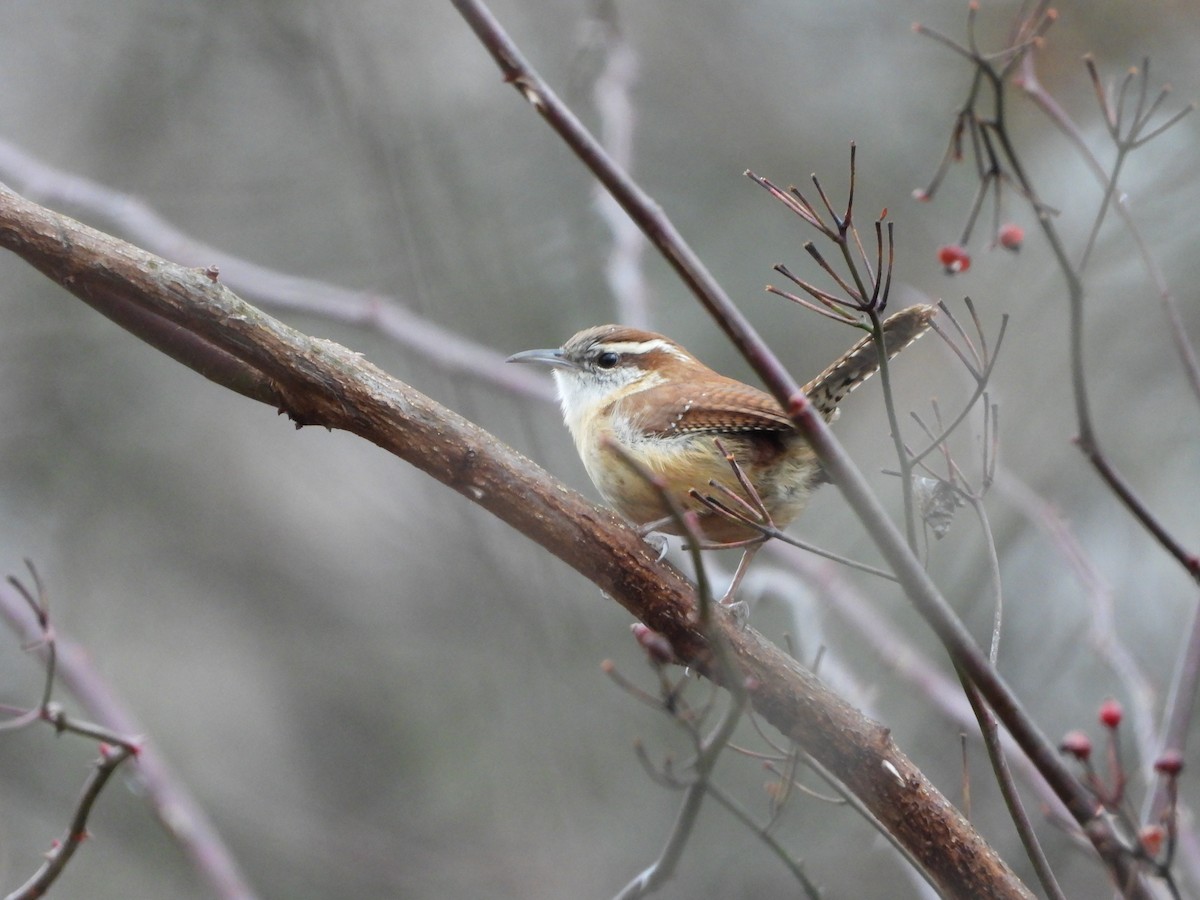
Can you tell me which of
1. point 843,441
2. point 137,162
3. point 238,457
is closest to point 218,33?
point 137,162

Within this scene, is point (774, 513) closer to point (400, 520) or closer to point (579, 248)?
point (400, 520)

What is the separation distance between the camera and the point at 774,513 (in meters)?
3.53

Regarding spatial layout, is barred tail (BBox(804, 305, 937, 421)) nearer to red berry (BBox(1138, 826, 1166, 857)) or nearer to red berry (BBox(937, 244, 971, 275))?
red berry (BBox(937, 244, 971, 275))

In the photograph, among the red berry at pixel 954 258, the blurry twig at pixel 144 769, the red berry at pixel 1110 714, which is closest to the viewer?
the red berry at pixel 1110 714

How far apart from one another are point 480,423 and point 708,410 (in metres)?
2.87

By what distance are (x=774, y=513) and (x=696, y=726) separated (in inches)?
60.1

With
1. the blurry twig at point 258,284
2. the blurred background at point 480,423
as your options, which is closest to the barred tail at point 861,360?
the blurry twig at point 258,284

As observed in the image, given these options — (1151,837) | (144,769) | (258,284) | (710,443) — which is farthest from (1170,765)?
(258,284)

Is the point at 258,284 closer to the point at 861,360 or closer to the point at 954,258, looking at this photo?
the point at 861,360

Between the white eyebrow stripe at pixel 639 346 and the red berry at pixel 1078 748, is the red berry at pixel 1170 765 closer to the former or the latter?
the red berry at pixel 1078 748

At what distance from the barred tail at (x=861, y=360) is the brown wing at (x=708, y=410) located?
143mm

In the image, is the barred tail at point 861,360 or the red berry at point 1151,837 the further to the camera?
the barred tail at point 861,360

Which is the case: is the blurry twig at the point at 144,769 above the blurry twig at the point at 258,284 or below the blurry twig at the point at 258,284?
below

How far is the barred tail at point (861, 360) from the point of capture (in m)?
2.76
